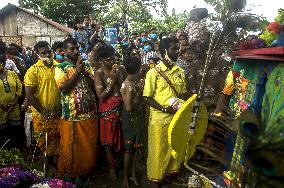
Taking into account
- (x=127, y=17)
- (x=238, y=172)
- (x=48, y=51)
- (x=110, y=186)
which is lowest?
(x=110, y=186)

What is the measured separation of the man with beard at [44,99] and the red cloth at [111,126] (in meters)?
0.68

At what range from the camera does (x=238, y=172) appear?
2.02 meters

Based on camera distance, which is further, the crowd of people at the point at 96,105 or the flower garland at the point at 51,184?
the crowd of people at the point at 96,105

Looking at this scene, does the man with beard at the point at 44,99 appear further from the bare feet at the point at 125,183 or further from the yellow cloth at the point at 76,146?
the bare feet at the point at 125,183

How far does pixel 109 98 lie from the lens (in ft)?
19.0

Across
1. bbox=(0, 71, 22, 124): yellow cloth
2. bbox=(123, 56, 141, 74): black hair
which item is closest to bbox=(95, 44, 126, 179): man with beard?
bbox=(123, 56, 141, 74): black hair

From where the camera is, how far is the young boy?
5.31 metres

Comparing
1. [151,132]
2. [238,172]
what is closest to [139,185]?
[151,132]

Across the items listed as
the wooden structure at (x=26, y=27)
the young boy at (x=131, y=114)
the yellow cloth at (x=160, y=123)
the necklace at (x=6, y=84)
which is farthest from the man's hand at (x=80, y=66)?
the wooden structure at (x=26, y=27)

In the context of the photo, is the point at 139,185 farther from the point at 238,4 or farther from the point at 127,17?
the point at 127,17

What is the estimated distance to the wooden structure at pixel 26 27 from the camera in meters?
29.4

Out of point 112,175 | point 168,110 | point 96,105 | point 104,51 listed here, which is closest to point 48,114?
point 96,105

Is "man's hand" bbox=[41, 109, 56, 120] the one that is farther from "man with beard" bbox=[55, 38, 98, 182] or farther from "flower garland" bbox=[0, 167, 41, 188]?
"flower garland" bbox=[0, 167, 41, 188]

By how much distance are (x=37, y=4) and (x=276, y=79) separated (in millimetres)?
32340
